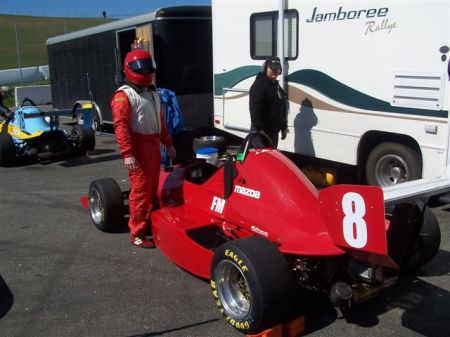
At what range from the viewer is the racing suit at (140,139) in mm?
4715

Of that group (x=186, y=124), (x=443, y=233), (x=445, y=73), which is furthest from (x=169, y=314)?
(x=186, y=124)

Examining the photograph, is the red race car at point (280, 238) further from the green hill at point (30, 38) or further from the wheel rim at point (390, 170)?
the green hill at point (30, 38)

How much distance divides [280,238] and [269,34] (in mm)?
4474

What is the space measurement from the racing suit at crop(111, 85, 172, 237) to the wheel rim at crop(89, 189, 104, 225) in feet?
1.97

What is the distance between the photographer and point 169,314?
3.69 meters

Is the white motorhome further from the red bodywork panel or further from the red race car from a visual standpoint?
the red bodywork panel

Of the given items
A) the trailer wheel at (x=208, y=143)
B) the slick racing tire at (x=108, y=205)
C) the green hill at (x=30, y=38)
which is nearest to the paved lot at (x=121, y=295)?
the slick racing tire at (x=108, y=205)

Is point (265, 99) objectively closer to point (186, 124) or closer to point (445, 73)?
point (445, 73)

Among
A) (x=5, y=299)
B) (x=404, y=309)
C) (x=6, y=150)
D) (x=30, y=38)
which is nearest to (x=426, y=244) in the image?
(x=404, y=309)

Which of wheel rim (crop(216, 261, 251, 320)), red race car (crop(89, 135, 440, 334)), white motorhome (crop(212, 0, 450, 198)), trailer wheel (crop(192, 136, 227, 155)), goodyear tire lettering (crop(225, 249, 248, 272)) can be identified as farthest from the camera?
trailer wheel (crop(192, 136, 227, 155))

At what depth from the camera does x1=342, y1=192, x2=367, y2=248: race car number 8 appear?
9.61ft

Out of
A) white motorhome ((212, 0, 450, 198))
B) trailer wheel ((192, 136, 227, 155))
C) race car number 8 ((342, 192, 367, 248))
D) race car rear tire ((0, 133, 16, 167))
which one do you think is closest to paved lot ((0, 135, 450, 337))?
race car number 8 ((342, 192, 367, 248))

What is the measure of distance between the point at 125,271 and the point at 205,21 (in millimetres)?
6502

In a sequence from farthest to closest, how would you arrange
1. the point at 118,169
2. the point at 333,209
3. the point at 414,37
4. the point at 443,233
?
the point at 118,169, the point at 414,37, the point at 443,233, the point at 333,209
